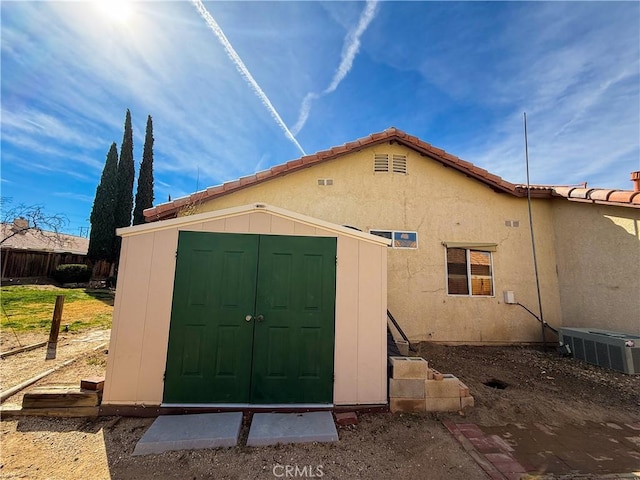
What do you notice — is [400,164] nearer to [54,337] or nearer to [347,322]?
[347,322]

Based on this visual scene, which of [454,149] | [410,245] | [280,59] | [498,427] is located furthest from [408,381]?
[280,59]

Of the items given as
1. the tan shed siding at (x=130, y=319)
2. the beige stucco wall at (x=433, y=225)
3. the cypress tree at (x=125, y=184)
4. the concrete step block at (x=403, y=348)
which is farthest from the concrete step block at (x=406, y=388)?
the cypress tree at (x=125, y=184)

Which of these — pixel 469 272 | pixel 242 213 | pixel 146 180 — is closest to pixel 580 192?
pixel 469 272

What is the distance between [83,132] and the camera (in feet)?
34.0

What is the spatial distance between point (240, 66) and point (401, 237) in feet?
29.6

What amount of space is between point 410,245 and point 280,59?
5.87 meters

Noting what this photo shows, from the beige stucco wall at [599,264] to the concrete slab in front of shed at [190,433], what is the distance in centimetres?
836

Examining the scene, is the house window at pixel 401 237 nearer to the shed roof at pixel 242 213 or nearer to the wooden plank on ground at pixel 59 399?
the shed roof at pixel 242 213

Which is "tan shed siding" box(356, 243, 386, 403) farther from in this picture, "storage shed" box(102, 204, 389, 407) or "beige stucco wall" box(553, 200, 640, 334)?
"beige stucco wall" box(553, 200, 640, 334)

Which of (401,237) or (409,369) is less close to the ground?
(401,237)

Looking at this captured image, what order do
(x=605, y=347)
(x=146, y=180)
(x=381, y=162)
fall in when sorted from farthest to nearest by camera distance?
(x=146, y=180) < (x=381, y=162) < (x=605, y=347)

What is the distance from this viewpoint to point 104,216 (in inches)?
825

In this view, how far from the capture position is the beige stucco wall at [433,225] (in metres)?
6.98

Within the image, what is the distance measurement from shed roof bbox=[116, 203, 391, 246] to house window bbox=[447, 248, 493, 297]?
419cm
